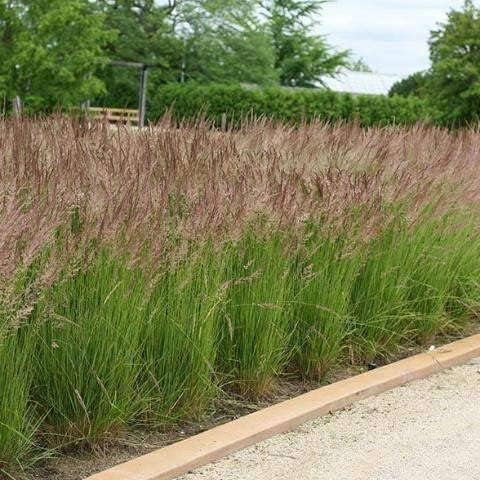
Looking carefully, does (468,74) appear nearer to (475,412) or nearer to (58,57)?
(58,57)

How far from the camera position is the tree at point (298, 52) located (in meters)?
65.0

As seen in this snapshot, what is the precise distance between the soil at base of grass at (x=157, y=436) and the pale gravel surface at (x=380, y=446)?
1.08 feet

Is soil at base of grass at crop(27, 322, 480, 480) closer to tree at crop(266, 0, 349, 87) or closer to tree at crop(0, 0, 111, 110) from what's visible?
tree at crop(0, 0, 111, 110)

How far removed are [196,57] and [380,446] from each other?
147ft

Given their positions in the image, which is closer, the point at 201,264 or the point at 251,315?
the point at 201,264

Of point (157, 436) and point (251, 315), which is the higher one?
point (251, 315)

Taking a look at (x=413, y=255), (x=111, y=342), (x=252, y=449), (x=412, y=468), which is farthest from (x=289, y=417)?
(x=413, y=255)

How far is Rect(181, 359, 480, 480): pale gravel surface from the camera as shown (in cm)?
371

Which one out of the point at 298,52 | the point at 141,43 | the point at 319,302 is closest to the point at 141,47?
the point at 141,43

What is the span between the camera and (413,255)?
5582 mm

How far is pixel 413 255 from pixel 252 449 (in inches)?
83.3

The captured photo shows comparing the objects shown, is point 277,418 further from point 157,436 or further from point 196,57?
point 196,57

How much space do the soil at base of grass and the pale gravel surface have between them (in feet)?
1.08

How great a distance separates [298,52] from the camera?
6544 cm
